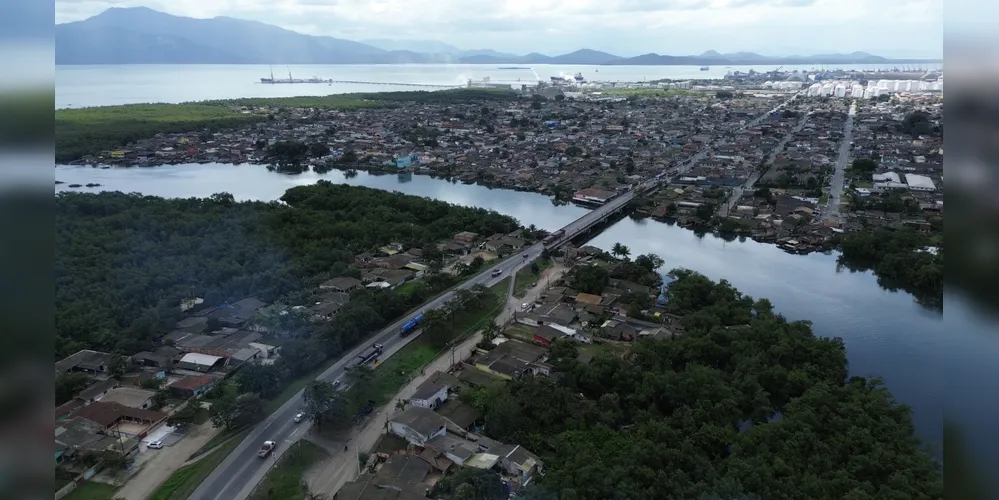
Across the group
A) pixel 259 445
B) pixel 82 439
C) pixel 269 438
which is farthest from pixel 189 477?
pixel 82 439

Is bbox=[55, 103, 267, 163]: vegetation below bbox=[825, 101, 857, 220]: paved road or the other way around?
the other way around

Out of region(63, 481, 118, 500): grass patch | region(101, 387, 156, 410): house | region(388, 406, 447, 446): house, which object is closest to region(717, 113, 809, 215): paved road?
region(388, 406, 447, 446): house

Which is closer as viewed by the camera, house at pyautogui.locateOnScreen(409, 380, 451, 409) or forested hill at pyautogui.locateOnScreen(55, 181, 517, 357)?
Result: house at pyautogui.locateOnScreen(409, 380, 451, 409)

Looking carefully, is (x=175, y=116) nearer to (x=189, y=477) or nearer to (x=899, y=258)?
(x=189, y=477)

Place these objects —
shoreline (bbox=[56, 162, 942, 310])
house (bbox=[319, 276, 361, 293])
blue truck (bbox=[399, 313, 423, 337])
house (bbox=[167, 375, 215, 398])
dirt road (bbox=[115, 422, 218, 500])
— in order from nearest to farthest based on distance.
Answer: dirt road (bbox=[115, 422, 218, 500]), house (bbox=[167, 375, 215, 398]), blue truck (bbox=[399, 313, 423, 337]), house (bbox=[319, 276, 361, 293]), shoreline (bbox=[56, 162, 942, 310])

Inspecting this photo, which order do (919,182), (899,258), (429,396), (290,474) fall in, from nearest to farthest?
(290,474) < (429,396) < (899,258) < (919,182)

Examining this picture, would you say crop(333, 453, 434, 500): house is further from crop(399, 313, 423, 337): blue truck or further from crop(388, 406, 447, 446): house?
crop(399, 313, 423, 337): blue truck

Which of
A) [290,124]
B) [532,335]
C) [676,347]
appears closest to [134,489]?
[532,335]

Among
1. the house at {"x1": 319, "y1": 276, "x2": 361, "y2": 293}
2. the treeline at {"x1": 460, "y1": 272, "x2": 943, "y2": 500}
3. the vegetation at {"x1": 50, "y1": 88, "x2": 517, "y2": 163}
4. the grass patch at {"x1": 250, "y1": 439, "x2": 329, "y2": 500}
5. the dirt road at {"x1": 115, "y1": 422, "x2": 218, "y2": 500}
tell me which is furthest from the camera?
the vegetation at {"x1": 50, "y1": 88, "x2": 517, "y2": 163}
